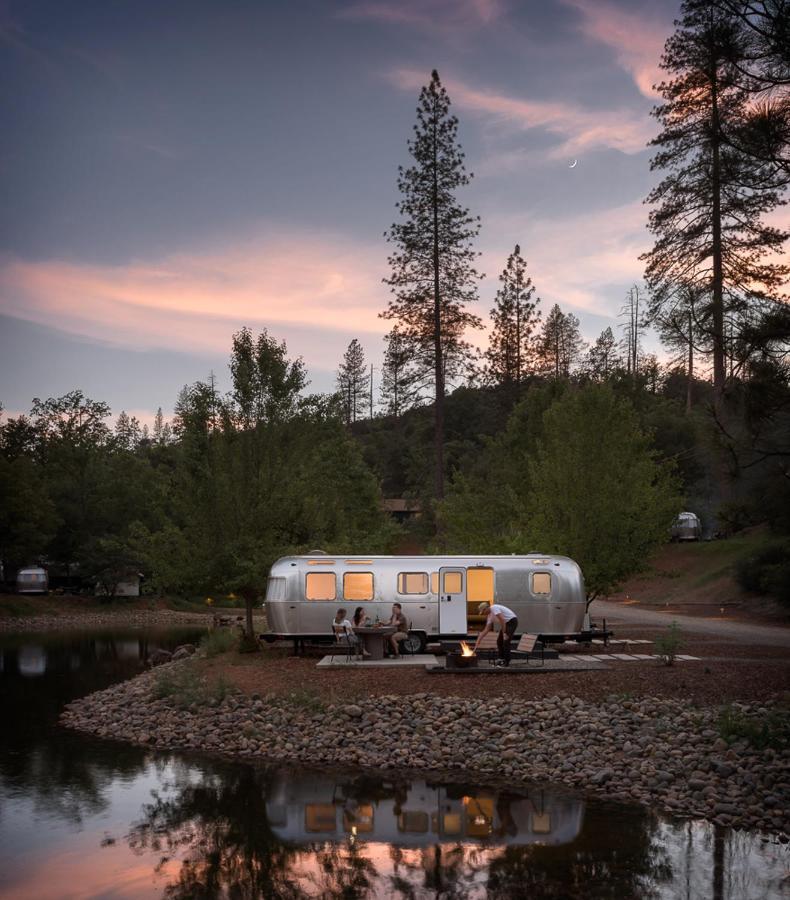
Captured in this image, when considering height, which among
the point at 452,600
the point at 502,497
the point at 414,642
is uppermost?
the point at 502,497

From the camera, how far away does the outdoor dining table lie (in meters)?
19.8

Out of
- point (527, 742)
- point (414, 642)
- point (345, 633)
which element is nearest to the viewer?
point (527, 742)

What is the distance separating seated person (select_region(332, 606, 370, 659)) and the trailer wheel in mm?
1262

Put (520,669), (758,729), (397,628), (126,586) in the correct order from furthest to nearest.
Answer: (126,586)
(397,628)
(520,669)
(758,729)

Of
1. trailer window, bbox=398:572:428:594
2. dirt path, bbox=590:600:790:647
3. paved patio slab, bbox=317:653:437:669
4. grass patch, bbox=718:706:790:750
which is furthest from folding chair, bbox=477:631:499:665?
dirt path, bbox=590:600:790:647

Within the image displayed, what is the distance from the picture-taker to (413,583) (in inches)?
830

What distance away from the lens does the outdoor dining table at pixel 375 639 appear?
19781 mm

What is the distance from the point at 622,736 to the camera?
1415 cm

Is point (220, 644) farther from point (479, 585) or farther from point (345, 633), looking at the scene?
point (479, 585)

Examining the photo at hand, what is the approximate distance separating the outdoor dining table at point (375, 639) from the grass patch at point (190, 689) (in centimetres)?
308

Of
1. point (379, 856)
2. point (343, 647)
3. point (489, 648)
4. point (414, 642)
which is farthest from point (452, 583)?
point (379, 856)

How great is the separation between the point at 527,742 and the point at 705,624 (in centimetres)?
1646

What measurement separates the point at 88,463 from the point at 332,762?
4854 cm

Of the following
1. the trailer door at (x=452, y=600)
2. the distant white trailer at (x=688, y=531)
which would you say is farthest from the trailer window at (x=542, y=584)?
the distant white trailer at (x=688, y=531)
